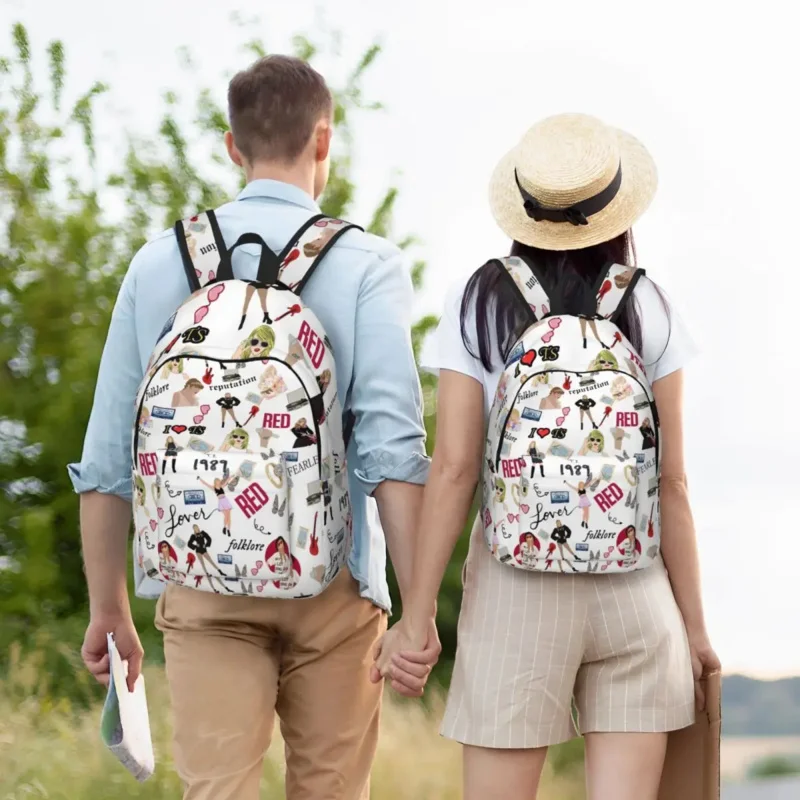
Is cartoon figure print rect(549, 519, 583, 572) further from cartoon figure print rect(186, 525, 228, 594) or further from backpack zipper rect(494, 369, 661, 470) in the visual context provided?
cartoon figure print rect(186, 525, 228, 594)

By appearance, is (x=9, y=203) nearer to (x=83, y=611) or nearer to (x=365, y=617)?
(x=83, y=611)

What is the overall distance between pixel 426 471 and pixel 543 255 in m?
0.44

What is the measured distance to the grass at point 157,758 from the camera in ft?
13.1

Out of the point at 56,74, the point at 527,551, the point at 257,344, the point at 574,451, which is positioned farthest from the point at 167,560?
the point at 56,74

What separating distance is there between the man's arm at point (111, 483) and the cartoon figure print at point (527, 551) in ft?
2.55

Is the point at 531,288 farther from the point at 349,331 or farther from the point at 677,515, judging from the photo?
the point at 677,515

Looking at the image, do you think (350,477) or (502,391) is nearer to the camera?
(502,391)

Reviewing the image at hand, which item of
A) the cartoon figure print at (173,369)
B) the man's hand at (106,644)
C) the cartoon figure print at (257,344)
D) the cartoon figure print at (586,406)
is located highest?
the cartoon figure print at (257,344)

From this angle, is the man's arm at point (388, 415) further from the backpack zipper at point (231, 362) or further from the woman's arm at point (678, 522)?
the woman's arm at point (678, 522)

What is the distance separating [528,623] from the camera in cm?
201

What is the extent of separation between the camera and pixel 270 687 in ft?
7.04

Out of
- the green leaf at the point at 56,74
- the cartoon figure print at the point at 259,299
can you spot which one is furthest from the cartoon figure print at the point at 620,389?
the green leaf at the point at 56,74

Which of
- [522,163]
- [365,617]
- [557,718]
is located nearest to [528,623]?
[557,718]

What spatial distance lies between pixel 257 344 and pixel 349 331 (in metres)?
0.23
